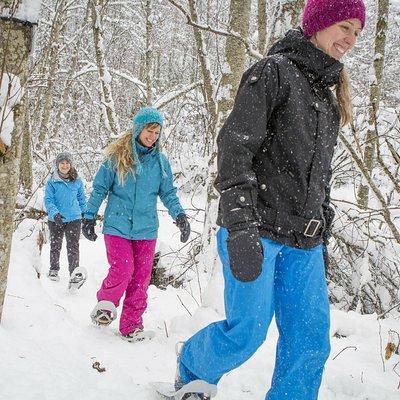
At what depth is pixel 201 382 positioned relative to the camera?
2.22 metres

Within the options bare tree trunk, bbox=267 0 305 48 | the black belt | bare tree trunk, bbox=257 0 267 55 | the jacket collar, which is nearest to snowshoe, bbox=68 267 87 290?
bare tree trunk, bbox=267 0 305 48

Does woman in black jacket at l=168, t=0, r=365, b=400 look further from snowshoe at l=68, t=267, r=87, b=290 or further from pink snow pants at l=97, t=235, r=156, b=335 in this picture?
snowshoe at l=68, t=267, r=87, b=290

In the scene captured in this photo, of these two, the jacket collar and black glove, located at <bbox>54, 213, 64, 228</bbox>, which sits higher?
the jacket collar

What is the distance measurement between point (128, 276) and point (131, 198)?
647mm

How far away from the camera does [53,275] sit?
6.57 metres

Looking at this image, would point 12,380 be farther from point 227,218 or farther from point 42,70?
point 42,70

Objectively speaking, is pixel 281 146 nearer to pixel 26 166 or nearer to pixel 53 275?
pixel 53 275

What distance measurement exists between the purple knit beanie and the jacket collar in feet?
0.25

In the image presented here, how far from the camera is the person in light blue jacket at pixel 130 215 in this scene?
389 cm

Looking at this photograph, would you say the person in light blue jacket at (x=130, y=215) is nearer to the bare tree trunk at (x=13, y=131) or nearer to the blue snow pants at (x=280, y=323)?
the bare tree trunk at (x=13, y=131)

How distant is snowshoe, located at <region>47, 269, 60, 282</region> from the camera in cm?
653

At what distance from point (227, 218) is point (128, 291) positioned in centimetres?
233

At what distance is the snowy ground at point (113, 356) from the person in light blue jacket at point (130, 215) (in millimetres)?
283

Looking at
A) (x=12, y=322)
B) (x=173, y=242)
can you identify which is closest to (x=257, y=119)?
(x=12, y=322)
